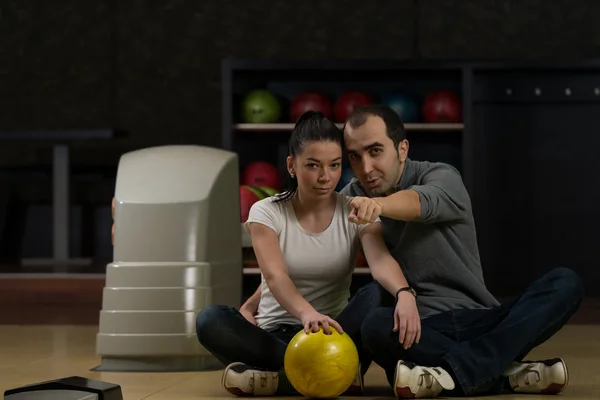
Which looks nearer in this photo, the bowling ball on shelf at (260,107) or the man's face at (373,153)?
the man's face at (373,153)

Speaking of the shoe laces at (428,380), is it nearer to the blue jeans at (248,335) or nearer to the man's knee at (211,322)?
the blue jeans at (248,335)

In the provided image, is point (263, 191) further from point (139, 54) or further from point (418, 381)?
point (418, 381)

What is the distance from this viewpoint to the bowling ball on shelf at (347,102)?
19.8 feet

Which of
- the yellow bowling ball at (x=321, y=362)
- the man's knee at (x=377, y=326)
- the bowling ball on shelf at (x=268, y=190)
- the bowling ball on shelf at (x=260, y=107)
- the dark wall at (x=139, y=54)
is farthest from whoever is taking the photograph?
the dark wall at (x=139, y=54)

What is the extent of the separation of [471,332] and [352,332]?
1.03 feet

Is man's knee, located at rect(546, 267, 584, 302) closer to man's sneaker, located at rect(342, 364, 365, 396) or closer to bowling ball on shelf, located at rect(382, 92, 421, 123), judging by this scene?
man's sneaker, located at rect(342, 364, 365, 396)

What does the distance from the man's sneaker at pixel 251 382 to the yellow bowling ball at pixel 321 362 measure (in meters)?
0.19

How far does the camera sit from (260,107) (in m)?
6.01

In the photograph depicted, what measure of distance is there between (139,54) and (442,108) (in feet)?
9.30

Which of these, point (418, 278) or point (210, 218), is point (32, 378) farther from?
point (418, 278)

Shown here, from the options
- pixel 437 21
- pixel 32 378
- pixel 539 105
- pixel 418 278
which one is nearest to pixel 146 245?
pixel 32 378

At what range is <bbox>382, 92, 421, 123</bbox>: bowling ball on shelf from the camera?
5.98 meters

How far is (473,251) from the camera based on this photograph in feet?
9.82

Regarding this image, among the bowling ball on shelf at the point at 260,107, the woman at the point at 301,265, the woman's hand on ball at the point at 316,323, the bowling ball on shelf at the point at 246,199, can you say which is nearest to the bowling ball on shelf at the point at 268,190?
the bowling ball on shelf at the point at 246,199
